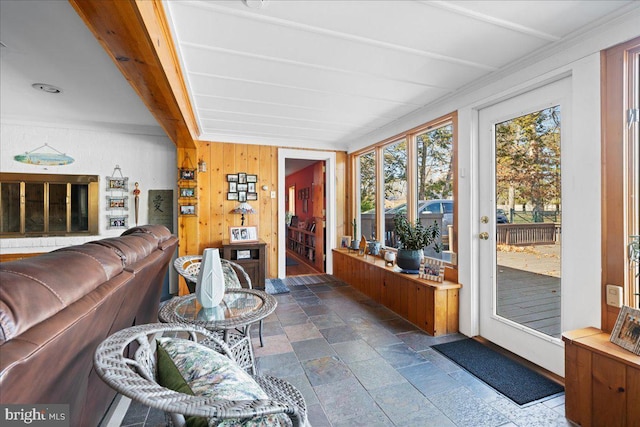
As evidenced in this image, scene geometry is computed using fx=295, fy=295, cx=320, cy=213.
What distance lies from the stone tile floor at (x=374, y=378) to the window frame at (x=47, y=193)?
303 centimetres

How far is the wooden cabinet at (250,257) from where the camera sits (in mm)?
4230

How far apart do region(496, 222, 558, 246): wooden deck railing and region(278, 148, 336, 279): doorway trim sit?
2.97 meters

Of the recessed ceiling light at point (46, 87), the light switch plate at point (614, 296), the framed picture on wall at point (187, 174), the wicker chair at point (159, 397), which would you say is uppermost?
the recessed ceiling light at point (46, 87)

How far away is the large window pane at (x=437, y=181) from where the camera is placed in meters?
3.15

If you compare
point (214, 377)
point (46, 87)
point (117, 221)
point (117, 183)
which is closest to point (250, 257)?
point (117, 221)

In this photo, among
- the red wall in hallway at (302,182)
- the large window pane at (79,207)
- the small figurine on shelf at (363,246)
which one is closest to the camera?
the large window pane at (79,207)

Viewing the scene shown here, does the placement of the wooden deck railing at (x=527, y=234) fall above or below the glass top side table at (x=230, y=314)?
above

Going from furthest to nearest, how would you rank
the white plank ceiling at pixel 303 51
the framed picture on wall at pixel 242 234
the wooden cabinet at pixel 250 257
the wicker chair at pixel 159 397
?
the framed picture on wall at pixel 242 234
the wooden cabinet at pixel 250 257
the white plank ceiling at pixel 303 51
the wicker chair at pixel 159 397

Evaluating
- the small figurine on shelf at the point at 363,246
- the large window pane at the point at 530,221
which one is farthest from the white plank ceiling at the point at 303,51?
the small figurine on shelf at the point at 363,246

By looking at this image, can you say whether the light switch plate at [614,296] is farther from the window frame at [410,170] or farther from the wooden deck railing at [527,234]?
the window frame at [410,170]

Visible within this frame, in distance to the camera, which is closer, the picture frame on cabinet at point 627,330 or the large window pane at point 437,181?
the picture frame on cabinet at point 627,330

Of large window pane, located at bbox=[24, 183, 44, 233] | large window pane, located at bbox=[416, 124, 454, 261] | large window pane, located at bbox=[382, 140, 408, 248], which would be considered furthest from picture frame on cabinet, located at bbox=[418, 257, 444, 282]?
large window pane, located at bbox=[24, 183, 44, 233]

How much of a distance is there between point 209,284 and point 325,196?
3.65 metres

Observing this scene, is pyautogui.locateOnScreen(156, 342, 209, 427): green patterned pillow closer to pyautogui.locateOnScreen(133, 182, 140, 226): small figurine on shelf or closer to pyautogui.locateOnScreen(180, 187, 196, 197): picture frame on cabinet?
pyautogui.locateOnScreen(180, 187, 196, 197): picture frame on cabinet
